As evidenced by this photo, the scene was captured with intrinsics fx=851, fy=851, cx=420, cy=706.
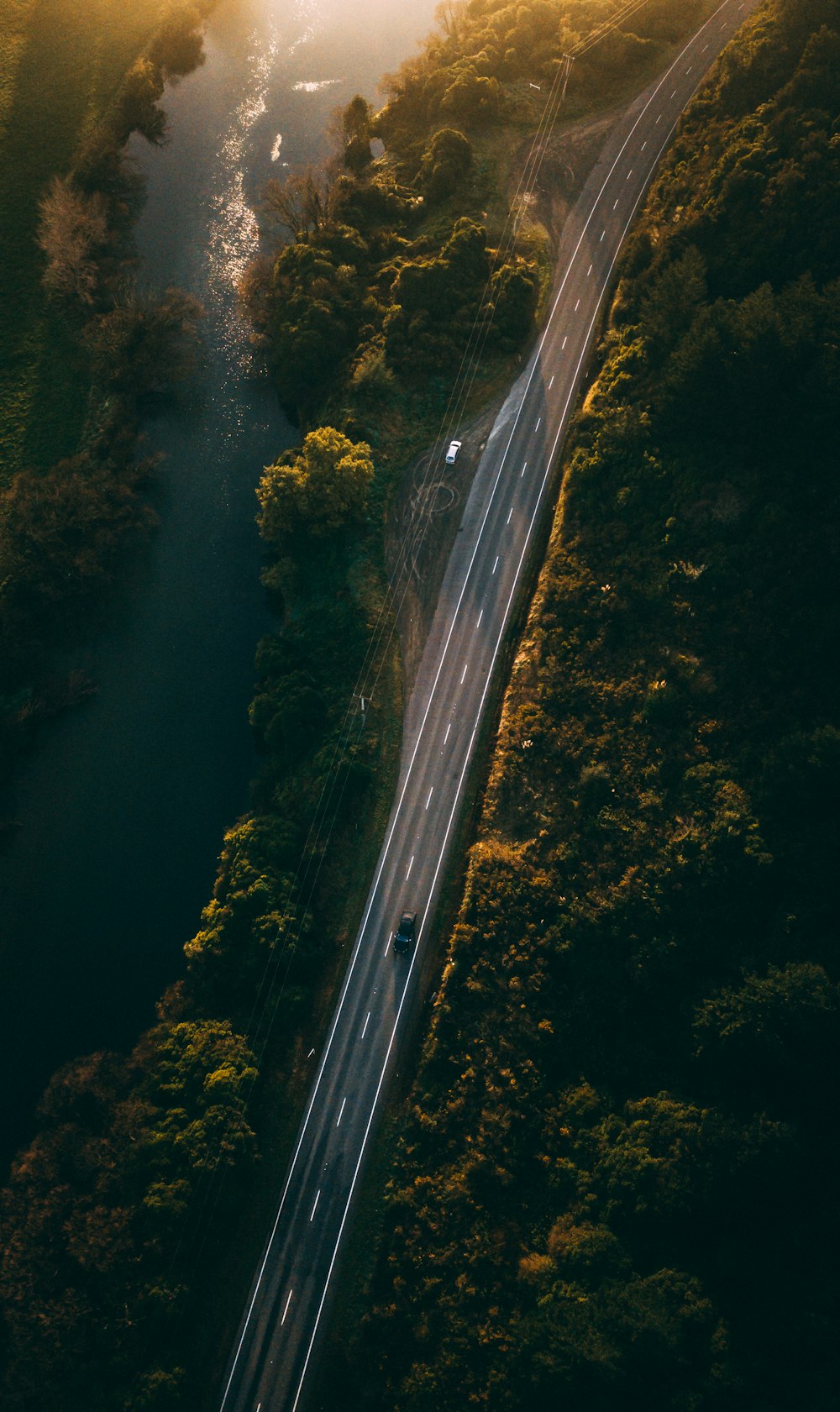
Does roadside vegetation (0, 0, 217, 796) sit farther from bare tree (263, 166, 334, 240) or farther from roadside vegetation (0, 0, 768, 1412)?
bare tree (263, 166, 334, 240)

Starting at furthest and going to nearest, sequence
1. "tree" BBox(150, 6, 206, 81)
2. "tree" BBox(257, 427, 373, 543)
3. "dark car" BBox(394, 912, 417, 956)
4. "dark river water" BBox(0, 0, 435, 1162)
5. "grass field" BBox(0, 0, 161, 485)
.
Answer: "tree" BBox(150, 6, 206, 81) → "grass field" BBox(0, 0, 161, 485) → "tree" BBox(257, 427, 373, 543) → "dark river water" BBox(0, 0, 435, 1162) → "dark car" BBox(394, 912, 417, 956)

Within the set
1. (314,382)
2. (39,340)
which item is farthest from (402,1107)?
(39,340)

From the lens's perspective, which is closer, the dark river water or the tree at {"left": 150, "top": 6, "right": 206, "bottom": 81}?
the dark river water

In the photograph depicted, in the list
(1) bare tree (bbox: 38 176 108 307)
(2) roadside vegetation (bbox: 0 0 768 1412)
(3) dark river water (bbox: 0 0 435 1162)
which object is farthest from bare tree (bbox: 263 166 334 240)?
(1) bare tree (bbox: 38 176 108 307)

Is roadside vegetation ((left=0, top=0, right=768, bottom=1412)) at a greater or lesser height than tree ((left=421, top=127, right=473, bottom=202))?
lesser

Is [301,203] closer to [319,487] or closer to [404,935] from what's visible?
[319,487]

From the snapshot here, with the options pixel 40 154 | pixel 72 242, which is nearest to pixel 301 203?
pixel 72 242

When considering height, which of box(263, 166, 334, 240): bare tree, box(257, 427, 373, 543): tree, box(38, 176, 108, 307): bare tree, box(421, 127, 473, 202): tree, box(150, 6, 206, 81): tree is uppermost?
box(150, 6, 206, 81): tree

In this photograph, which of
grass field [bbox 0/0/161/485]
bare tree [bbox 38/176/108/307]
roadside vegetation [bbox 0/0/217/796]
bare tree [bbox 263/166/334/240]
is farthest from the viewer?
bare tree [bbox 38/176/108/307]
